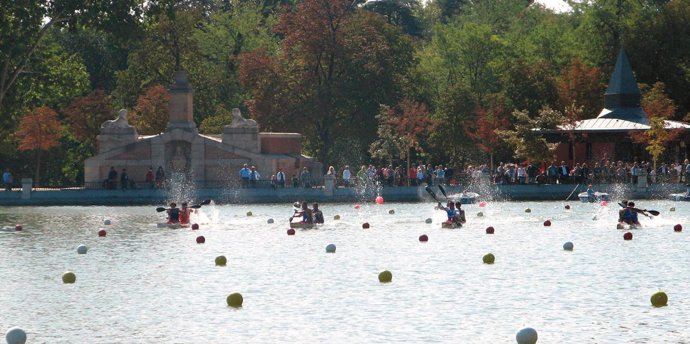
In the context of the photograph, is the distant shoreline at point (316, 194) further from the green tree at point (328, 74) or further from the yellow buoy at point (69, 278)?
the yellow buoy at point (69, 278)

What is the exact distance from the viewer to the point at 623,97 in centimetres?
8862

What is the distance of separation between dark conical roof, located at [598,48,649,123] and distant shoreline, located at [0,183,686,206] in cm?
1353

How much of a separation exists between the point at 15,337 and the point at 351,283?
1217 cm

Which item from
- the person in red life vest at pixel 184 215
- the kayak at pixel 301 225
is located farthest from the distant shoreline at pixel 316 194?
the kayak at pixel 301 225

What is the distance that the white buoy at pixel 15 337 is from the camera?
2520 cm

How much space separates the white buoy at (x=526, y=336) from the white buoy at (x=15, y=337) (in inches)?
371

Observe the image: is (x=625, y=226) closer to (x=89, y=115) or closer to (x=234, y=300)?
(x=234, y=300)

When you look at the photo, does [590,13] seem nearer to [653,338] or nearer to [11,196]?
[11,196]

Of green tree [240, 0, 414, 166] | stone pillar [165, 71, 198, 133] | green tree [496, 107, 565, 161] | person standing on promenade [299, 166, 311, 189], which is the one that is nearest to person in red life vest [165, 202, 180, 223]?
person standing on promenade [299, 166, 311, 189]

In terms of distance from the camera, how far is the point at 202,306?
31.4m

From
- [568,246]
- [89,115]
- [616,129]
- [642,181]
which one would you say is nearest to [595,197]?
[642,181]

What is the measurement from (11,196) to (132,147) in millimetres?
8761

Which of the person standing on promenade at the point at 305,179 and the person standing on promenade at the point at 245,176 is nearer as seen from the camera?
Answer: the person standing on promenade at the point at 305,179

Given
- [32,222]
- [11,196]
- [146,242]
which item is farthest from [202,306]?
[11,196]
